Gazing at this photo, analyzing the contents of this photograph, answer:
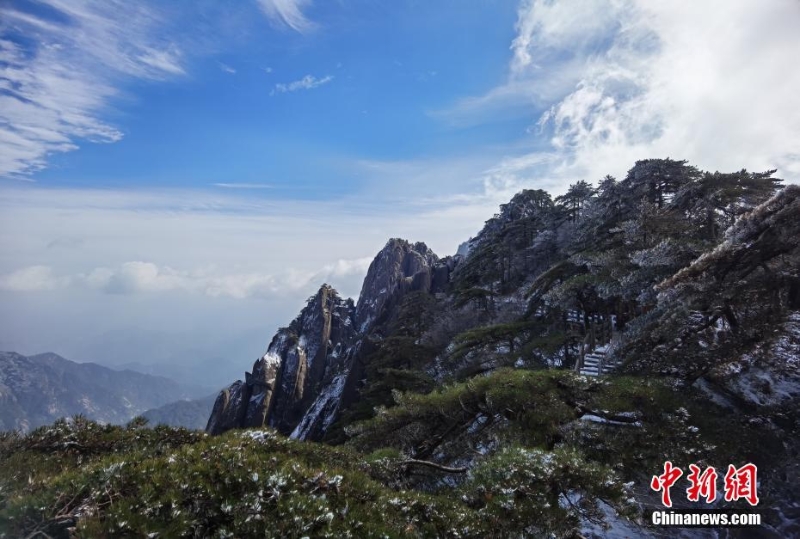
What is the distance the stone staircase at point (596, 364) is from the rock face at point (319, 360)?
27411 millimetres

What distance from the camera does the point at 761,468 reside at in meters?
8.53

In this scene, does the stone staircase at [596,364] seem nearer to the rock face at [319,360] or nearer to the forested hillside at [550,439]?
the forested hillside at [550,439]

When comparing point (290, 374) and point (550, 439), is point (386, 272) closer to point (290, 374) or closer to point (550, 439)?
point (290, 374)

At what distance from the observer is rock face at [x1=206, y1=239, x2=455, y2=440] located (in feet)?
154

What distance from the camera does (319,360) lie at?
223 feet

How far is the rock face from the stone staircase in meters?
27.4

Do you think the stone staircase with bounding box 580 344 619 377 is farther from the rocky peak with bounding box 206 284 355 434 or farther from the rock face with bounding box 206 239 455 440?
the rocky peak with bounding box 206 284 355 434

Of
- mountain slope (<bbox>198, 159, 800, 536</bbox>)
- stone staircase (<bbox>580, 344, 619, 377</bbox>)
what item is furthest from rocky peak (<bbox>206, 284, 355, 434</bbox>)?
mountain slope (<bbox>198, 159, 800, 536</bbox>)

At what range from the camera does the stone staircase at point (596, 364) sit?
16.3 m

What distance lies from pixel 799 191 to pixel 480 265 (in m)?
37.7
